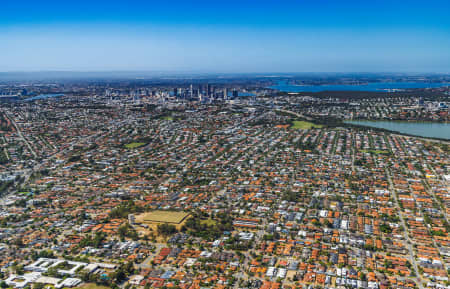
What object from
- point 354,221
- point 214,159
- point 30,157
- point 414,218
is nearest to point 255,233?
point 354,221

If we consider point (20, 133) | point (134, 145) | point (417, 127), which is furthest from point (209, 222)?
point (417, 127)

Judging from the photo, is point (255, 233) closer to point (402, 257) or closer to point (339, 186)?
point (402, 257)

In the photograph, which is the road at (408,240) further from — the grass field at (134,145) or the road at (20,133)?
the road at (20,133)

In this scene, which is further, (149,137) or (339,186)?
(149,137)

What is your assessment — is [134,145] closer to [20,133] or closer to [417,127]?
[20,133]

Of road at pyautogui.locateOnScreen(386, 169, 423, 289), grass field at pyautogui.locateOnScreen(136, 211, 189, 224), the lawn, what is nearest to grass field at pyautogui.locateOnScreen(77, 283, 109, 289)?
grass field at pyautogui.locateOnScreen(136, 211, 189, 224)

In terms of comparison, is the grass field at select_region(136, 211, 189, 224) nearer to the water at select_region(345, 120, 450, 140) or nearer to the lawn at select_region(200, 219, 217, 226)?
the lawn at select_region(200, 219, 217, 226)

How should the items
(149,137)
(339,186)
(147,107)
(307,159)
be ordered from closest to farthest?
(339,186), (307,159), (149,137), (147,107)
